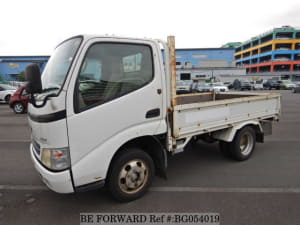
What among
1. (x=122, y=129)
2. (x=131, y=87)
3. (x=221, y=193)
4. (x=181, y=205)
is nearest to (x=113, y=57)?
(x=131, y=87)

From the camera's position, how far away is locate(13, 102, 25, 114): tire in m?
10.5

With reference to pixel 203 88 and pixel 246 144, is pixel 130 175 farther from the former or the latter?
pixel 203 88

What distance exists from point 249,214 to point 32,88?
9.99ft

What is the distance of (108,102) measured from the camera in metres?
2.32

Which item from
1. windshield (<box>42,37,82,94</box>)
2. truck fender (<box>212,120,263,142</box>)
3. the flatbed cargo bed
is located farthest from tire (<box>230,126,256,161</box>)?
windshield (<box>42,37,82,94</box>)

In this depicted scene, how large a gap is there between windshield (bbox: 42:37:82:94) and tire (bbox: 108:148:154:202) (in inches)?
48.2

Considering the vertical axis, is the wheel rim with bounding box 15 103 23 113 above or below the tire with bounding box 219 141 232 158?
above

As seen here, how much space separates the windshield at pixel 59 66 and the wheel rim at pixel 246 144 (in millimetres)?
3766

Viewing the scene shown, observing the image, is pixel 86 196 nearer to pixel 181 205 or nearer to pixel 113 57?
pixel 181 205

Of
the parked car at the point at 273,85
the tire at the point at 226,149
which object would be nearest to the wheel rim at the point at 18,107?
the tire at the point at 226,149

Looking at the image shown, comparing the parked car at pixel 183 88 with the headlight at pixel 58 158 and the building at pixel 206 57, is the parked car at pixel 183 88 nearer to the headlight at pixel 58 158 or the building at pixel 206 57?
the headlight at pixel 58 158

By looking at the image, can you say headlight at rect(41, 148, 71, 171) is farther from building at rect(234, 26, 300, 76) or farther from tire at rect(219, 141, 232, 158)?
building at rect(234, 26, 300, 76)

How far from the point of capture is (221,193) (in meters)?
2.95

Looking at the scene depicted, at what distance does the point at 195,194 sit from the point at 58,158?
6.87 ft
